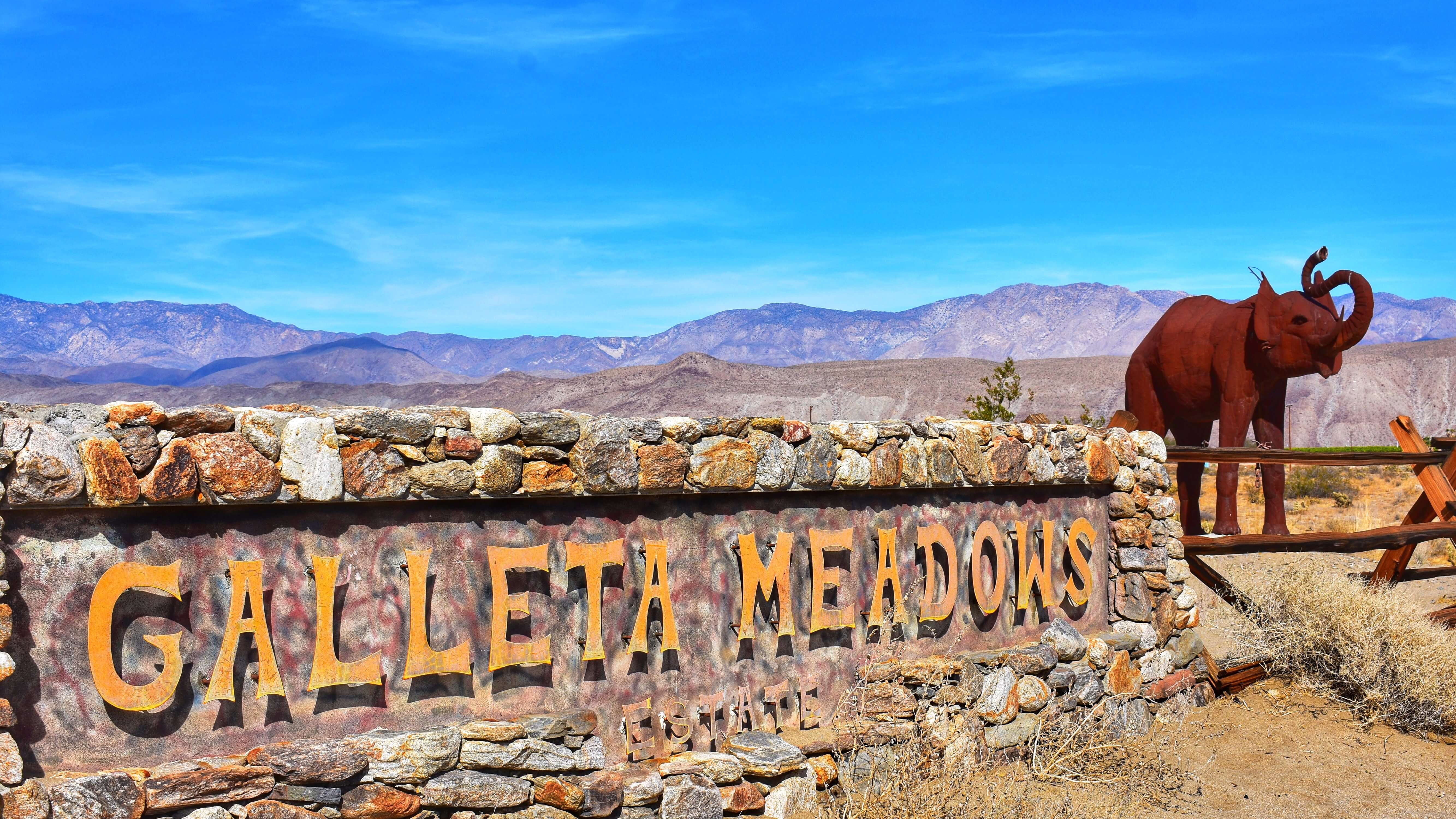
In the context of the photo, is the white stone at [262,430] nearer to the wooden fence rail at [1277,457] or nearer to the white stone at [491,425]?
the white stone at [491,425]

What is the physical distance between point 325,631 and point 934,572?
146 inches

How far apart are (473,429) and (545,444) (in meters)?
0.36

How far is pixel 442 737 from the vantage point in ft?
15.7

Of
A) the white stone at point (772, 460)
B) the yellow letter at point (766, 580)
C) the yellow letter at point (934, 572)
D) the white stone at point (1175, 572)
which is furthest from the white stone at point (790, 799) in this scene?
the white stone at point (1175, 572)

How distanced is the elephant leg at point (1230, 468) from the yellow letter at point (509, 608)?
29.1 feet

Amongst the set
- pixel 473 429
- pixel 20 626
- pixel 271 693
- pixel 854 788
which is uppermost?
pixel 473 429

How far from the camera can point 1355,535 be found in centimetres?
874

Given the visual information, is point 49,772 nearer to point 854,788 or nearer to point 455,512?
point 455,512

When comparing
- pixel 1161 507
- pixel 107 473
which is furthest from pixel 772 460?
pixel 1161 507

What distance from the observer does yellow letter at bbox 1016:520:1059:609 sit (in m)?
7.23

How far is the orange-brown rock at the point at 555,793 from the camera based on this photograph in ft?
16.5

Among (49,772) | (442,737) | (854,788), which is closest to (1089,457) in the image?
(854,788)

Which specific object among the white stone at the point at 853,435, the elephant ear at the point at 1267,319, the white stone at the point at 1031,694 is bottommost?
the white stone at the point at 1031,694

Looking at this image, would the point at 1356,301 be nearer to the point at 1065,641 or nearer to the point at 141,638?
the point at 1065,641
